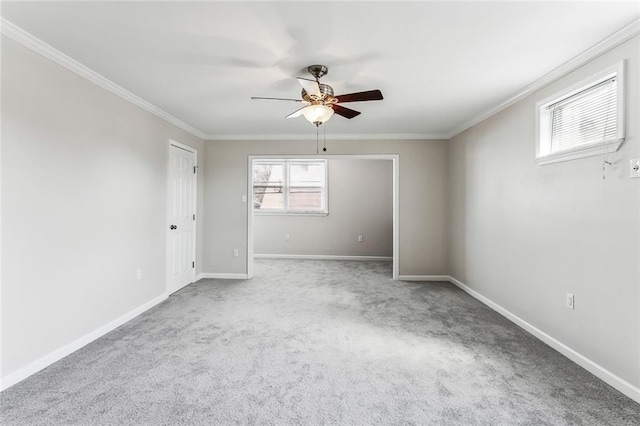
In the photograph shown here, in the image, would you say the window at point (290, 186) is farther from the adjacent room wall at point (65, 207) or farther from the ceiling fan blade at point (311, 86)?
the ceiling fan blade at point (311, 86)

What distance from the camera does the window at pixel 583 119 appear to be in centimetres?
198

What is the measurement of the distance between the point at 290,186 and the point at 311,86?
4.57 metres

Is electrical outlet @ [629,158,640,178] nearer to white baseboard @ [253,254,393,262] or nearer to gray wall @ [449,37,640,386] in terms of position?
gray wall @ [449,37,640,386]

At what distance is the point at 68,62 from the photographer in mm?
2268

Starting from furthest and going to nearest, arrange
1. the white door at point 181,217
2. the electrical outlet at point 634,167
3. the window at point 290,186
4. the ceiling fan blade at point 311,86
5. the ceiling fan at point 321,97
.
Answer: the window at point 290,186, the white door at point 181,217, the ceiling fan at point 321,97, the ceiling fan blade at point 311,86, the electrical outlet at point 634,167

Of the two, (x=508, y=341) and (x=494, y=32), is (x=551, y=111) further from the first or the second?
(x=508, y=341)

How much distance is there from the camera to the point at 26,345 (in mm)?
1998

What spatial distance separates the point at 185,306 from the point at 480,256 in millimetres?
3641

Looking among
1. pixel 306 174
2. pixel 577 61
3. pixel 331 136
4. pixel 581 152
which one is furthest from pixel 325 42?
pixel 306 174

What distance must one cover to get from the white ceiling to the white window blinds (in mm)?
315

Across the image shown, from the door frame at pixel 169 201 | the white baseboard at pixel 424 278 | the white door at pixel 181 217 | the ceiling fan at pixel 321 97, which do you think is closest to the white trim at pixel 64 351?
the door frame at pixel 169 201

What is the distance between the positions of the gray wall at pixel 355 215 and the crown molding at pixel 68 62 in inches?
149

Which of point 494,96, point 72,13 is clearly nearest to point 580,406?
point 494,96

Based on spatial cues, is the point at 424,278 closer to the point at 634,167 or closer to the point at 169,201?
the point at 634,167
